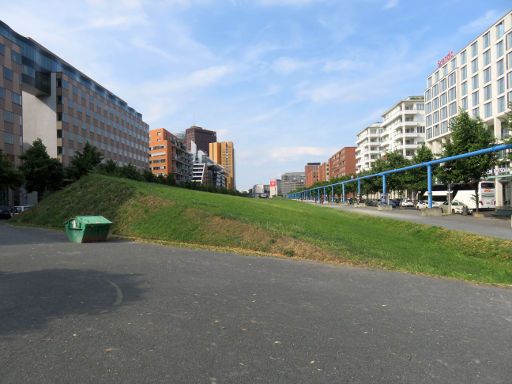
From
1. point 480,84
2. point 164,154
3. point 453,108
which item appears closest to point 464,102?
point 453,108

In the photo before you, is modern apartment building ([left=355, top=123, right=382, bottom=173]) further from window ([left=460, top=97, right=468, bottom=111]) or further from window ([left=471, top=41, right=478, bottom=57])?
window ([left=471, top=41, right=478, bottom=57])

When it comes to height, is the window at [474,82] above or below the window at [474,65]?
below

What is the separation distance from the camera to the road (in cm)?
395

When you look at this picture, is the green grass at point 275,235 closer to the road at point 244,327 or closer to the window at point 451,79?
the road at point 244,327

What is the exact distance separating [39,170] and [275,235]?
133 feet

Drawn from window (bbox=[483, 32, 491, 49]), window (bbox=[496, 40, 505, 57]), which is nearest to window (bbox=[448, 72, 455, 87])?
window (bbox=[483, 32, 491, 49])

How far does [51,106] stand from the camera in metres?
71.2

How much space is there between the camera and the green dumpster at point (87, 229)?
14.2 m

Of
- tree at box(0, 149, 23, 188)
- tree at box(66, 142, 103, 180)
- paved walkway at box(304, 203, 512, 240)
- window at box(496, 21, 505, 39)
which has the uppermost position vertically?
window at box(496, 21, 505, 39)

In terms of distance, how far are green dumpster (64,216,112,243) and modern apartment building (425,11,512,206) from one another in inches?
1981

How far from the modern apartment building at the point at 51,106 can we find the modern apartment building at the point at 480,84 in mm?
62557

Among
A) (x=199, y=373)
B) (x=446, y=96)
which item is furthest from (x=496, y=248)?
(x=446, y=96)

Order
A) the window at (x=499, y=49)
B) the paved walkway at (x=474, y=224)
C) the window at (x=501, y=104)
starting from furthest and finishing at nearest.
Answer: the window at (x=499, y=49)
the window at (x=501, y=104)
the paved walkway at (x=474, y=224)

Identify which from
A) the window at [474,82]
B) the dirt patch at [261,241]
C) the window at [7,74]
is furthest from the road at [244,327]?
the window at [474,82]
